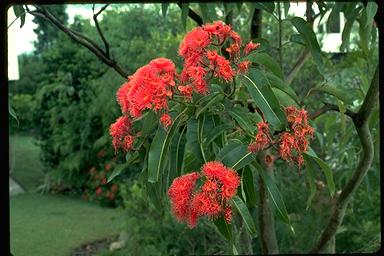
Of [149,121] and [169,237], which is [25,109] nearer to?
[169,237]

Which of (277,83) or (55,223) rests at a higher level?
(277,83)

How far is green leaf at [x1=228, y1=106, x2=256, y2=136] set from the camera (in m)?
0.91

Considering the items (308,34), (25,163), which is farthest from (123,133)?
(25,163)

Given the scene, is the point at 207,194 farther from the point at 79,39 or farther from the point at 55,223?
the point at 55,223

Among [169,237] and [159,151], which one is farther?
[169,237]

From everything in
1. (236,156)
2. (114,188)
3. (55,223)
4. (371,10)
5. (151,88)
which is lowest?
(55,223)

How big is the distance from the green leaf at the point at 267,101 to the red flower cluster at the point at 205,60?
3 centimetres

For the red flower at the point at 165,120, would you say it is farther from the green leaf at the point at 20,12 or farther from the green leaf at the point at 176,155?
the green leaf at the point at 20,12

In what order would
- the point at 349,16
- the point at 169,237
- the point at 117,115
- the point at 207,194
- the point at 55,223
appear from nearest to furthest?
1. the point at 207,194
2. the point at 349,16
3. the point at 169,237
4. the point at 55,223
5. the point at 117,115

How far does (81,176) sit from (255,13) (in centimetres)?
289

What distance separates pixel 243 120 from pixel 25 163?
15.3ft

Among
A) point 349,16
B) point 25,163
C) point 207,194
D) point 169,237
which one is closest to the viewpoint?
point 207,194

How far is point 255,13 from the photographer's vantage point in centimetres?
171

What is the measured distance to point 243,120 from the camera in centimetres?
92
